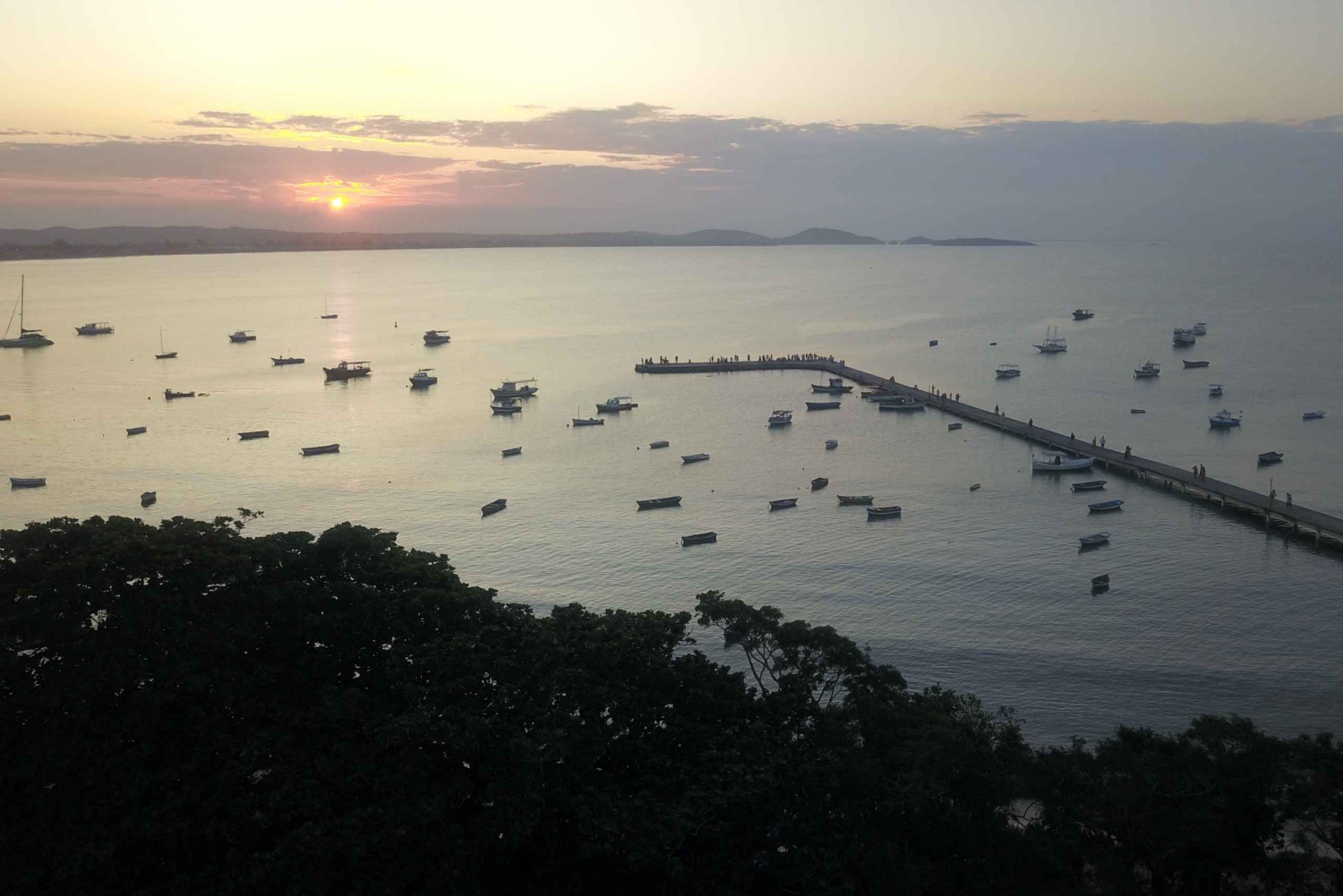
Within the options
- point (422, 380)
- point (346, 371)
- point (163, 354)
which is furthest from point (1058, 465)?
point (163, 354)

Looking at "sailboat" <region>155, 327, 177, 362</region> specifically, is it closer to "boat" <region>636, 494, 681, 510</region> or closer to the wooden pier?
the wooden pier

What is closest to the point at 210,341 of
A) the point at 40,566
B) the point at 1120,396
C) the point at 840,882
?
the point at 1120,396

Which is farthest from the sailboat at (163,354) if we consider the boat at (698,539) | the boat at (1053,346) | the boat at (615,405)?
the boat at (1053,346)

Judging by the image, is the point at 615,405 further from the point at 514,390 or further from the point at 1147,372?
the point at 1147,372

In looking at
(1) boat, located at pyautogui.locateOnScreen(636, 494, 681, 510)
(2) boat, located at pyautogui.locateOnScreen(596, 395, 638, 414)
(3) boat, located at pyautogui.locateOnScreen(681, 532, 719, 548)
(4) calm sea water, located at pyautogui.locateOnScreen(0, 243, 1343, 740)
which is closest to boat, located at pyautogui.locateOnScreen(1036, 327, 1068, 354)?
(4) calm sea water, located at pyautogui.locateOnScreen(0, 243, 1343, 740)

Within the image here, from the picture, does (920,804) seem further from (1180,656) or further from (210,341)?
(210,341)

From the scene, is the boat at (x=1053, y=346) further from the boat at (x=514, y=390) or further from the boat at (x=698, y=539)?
the boat at (x=698, y=539)
